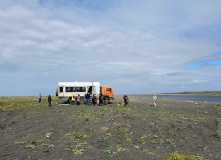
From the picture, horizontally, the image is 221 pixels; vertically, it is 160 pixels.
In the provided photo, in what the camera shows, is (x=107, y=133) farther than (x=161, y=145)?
Yes

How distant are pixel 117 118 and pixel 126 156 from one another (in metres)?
8.11

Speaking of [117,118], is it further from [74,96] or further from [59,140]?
[74,96]

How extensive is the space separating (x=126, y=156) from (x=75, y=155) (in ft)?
8.06

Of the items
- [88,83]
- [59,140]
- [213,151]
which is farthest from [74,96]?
Result: [213,151]

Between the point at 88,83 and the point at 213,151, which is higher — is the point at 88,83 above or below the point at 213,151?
above

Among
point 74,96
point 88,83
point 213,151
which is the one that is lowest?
point 213,151

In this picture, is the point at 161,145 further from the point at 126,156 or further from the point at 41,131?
the point at 41,131

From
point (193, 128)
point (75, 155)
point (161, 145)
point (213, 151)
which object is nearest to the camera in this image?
point (75, 155)

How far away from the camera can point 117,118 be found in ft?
55.8

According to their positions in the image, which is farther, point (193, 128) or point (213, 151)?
point (193, 128)

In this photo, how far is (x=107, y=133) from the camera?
13109 millimetres

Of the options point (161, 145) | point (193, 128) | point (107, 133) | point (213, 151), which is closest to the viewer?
point (213, 151)

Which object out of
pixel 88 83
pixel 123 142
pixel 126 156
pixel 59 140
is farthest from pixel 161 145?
pixel 88 83

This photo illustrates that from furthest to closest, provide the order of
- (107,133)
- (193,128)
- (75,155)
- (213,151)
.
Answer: (193,128) < (107,133) < (213,151) < (75,155)
